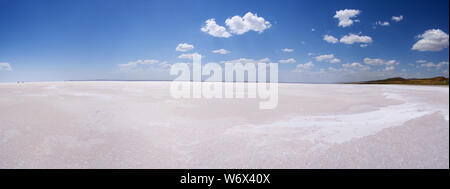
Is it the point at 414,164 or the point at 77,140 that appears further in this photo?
the point at 77,140

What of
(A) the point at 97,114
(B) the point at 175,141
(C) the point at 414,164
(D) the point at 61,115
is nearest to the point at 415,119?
(C) the point at 414,164

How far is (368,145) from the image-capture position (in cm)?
400

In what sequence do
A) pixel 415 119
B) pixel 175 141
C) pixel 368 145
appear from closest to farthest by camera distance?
pixel 368 145 → pixel 175 141 → pixel 415 119

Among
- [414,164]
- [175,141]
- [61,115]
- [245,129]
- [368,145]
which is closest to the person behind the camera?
[414,164]

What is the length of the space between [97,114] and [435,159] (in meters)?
8.50

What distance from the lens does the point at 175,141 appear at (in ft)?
14.2
